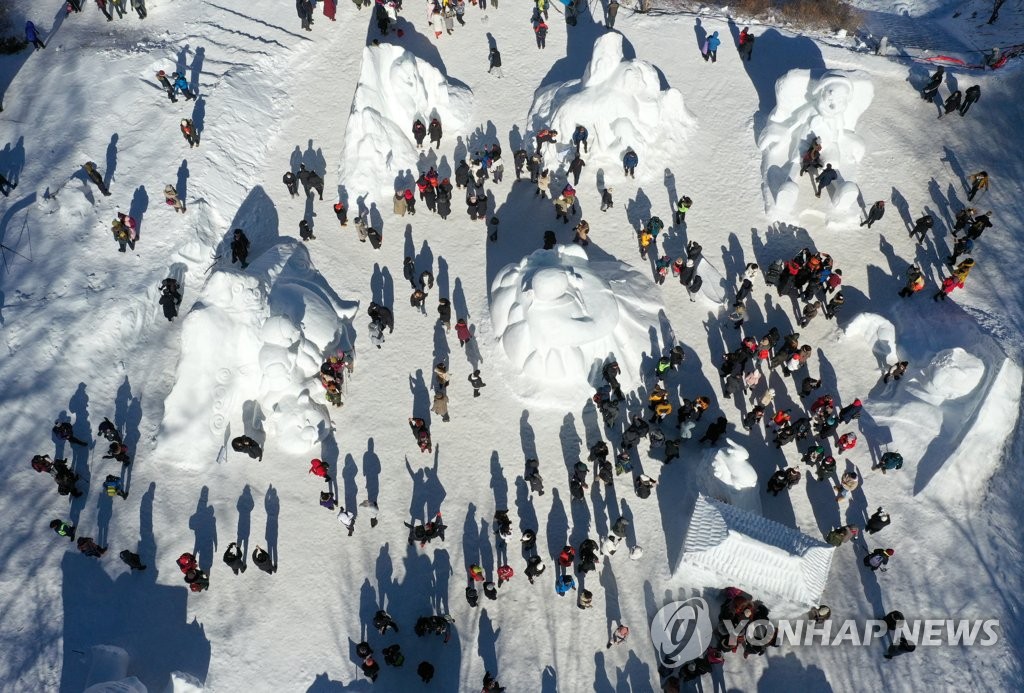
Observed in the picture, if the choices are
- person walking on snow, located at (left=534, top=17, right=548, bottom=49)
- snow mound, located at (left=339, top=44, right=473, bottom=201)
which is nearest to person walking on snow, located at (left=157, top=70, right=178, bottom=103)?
snow mound, located at (left=339, top=44, right=473, bottom=201)

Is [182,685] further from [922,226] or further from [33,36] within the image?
[33,36]

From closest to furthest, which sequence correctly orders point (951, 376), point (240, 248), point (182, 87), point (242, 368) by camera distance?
point (951, 376) < point (242, 368) < point (240, 248) < point (182, 87)

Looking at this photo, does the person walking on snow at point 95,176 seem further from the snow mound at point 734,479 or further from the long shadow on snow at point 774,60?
the long shadow on snow at point 774,60

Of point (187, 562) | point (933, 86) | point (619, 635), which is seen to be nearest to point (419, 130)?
point (187, 562)

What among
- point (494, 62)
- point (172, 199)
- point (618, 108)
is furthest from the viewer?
point (494, 62)

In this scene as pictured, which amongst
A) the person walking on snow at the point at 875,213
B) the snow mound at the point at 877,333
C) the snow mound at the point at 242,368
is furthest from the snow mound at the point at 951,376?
the snow mound at the point at 242,368

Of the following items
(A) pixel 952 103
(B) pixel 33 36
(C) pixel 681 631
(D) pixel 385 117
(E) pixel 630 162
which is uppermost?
(B) pixel 33 36
